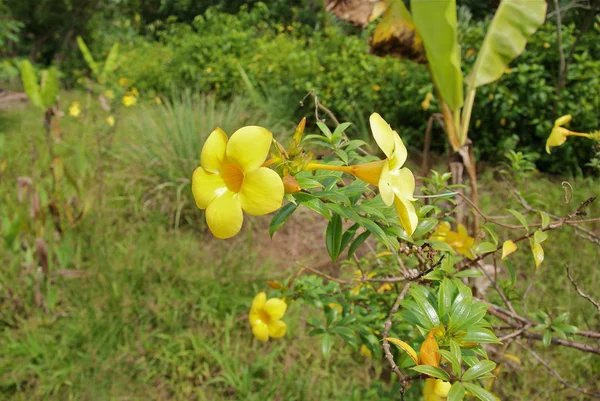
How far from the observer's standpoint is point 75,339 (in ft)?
5.60

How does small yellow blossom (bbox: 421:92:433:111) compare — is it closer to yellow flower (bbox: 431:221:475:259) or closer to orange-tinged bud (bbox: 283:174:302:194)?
yellow flower (bbox: 431:221:475:259)

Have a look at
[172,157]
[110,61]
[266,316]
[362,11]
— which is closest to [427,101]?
[362,11]

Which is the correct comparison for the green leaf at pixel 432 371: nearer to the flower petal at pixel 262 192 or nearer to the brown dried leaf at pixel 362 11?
the flower petal at pixel 262 192

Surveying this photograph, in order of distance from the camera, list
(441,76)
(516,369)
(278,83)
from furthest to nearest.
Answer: (278,83) < (516,369) < (441,76)

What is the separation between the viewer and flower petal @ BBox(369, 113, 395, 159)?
0.49 metres

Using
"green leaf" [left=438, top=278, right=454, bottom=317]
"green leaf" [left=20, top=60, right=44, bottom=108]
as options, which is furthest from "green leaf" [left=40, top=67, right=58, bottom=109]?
"green leaf" [left=438, top=278, right=454, bottom=317]

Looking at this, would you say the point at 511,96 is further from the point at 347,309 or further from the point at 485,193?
the point at 347,309

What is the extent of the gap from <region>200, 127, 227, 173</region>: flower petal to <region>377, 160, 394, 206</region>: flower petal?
0.20 m

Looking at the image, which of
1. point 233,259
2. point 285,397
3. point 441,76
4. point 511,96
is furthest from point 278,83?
point 285,397

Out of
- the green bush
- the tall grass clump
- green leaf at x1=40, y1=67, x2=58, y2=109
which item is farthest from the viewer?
the green bush

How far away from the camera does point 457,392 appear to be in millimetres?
500

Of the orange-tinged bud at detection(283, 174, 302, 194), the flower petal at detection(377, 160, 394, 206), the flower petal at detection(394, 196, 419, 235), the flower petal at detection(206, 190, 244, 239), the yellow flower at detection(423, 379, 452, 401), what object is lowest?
the yellow flower at detection(423, 379, 452, 401)

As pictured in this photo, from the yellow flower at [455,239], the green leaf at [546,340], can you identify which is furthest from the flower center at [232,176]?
the green leaf at [546,340]

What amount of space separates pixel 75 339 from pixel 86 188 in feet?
3.84
